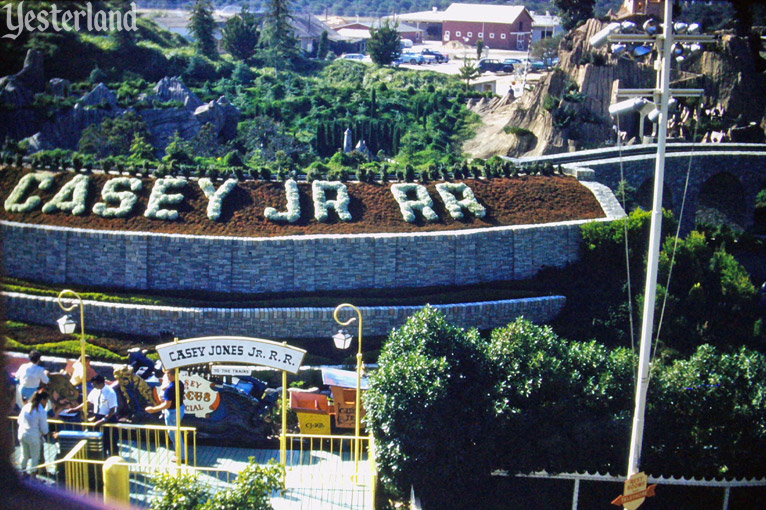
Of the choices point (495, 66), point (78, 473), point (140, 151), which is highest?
point (495, 66)

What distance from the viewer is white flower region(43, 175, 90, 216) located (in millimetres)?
26078

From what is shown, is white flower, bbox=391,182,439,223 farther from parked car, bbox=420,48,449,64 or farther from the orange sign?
parked car, bbox=420,48,449,64

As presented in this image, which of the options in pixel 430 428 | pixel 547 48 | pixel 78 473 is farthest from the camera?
pixel 547 48

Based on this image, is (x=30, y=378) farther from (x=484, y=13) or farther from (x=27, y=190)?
(x=484, y=13)

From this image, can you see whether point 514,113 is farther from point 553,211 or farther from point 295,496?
point 295,496

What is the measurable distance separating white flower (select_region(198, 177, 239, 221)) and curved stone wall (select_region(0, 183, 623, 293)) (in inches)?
63.7

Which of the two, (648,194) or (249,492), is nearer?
(249,492)

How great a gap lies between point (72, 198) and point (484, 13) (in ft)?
201

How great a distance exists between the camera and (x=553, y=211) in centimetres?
2888

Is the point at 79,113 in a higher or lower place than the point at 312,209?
higher

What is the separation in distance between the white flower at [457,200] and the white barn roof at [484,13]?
5343cm

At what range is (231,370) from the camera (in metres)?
19.7

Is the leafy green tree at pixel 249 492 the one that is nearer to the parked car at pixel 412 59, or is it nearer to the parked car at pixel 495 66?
the parked car at pixel 495 66
